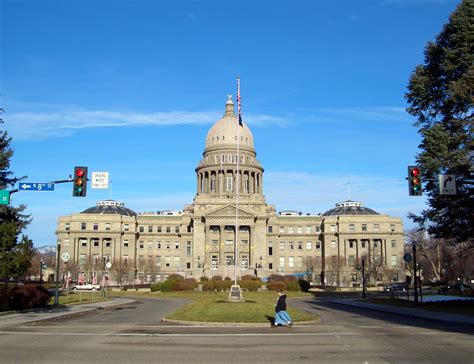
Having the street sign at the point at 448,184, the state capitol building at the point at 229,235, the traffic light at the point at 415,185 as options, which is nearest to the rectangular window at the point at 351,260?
the state capitol building at the point at 229,235

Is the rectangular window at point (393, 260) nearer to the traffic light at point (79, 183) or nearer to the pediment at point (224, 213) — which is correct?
the pediment at point (224, 213)

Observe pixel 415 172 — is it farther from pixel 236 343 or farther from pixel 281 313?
pixel 236 343

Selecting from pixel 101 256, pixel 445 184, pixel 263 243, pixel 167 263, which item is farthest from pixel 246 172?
pixel 445 184

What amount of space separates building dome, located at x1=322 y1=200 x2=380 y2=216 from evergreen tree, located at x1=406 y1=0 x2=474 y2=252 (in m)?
104

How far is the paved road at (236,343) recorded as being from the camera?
15.5 m

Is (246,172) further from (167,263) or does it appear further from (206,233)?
(167,263)

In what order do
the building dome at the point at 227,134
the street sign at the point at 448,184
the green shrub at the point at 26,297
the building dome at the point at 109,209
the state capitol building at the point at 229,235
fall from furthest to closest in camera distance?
the building dome at the point at 109,209
the building dome at the point at 227,134
the state capitol building at the point at 229,235
the green shrub at the point at 26,297
the street sign at the point at 448,184

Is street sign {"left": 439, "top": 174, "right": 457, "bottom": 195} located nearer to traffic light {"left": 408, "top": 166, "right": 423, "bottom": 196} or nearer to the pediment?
traffic light {"left": 408, "top": 166, "right": 423, "bottom": 196}

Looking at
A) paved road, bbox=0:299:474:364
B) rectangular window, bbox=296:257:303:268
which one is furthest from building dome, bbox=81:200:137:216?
paved road, bbox=0:299:474:364

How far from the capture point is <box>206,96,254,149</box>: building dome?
468 feet

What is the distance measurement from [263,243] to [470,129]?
3660 inches

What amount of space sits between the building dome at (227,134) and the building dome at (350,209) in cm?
2937

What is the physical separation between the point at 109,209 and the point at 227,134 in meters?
38.0

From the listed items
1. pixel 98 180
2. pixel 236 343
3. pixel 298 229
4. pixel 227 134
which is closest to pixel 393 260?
pixel 298 229
